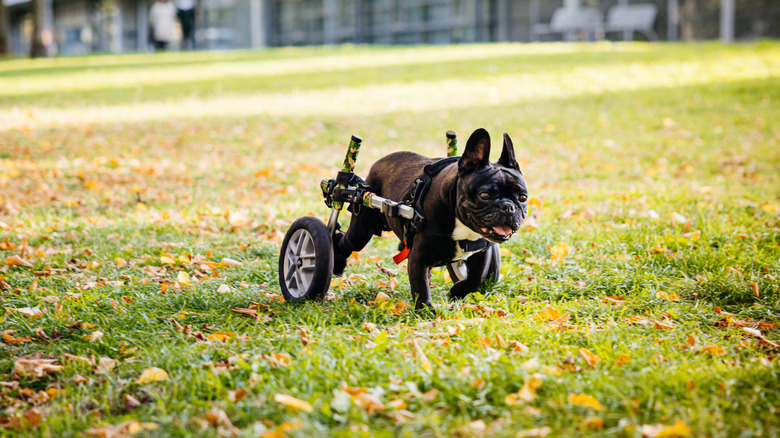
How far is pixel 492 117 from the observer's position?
39.3ft

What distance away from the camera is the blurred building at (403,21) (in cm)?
2066

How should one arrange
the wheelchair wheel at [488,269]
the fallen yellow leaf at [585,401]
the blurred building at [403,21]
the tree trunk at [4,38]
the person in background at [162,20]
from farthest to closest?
the tree trunk at [4,38] → the person in background at [162,20] → the blurred building at [403,21] → the wheelchair wheel at [488,269] → the fallen yellow leaf at [585,401]

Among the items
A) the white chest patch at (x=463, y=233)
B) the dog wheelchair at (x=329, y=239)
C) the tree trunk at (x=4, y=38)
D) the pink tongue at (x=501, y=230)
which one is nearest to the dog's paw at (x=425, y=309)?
the dog wheelchair at (x=329, y=239)

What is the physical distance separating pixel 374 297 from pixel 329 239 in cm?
64

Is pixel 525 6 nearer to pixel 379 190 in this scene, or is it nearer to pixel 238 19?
pixel 238 19

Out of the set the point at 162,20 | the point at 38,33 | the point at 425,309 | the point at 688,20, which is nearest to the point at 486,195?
the point at 425,309

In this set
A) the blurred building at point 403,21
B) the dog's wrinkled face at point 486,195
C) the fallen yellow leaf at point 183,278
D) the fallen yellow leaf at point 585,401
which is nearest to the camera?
the fallen yellow leaf at point 585,401

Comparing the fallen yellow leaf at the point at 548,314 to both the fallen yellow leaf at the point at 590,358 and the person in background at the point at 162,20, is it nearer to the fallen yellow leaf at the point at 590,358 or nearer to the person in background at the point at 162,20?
the fallen yellow leaf at the point at 590,358

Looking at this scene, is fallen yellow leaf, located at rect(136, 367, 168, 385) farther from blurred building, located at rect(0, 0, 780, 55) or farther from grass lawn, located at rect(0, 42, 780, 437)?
blurred building, located at rect(0, 0, 780, 55)

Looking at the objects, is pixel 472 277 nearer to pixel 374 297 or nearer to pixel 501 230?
pixel 374 297

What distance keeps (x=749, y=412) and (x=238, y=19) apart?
3382 centimetres

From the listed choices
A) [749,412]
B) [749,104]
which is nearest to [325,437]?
[749,412]

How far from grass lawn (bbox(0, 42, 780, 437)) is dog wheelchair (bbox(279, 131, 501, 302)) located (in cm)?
18

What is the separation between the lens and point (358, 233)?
377cm
